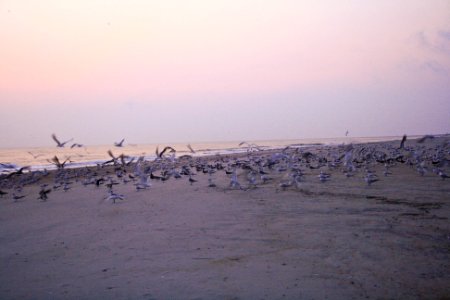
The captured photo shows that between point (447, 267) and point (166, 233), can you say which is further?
point (166, 233)

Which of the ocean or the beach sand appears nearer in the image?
the beach sand

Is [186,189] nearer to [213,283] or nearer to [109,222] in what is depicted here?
[109,222]

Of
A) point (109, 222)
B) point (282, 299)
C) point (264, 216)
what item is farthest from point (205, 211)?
point (282, 299)

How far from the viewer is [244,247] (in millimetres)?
6340

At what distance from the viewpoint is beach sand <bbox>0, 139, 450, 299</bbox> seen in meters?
4.86

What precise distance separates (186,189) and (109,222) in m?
4.32

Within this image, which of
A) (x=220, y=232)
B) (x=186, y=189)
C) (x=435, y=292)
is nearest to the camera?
(x=435, y=292)

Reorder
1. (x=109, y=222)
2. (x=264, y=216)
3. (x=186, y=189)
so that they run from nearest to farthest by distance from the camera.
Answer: (x=264, y=216) → (x=109, y=222) → (x=186, y=189)

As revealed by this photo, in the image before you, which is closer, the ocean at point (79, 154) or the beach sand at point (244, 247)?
the beach sand at point (244, 247)

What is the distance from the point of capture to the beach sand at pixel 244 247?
486 centimetres

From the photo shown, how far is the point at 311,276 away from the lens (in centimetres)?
502

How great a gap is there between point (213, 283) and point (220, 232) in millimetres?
2342

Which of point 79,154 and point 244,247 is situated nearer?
point 244,247

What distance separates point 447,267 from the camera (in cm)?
509
